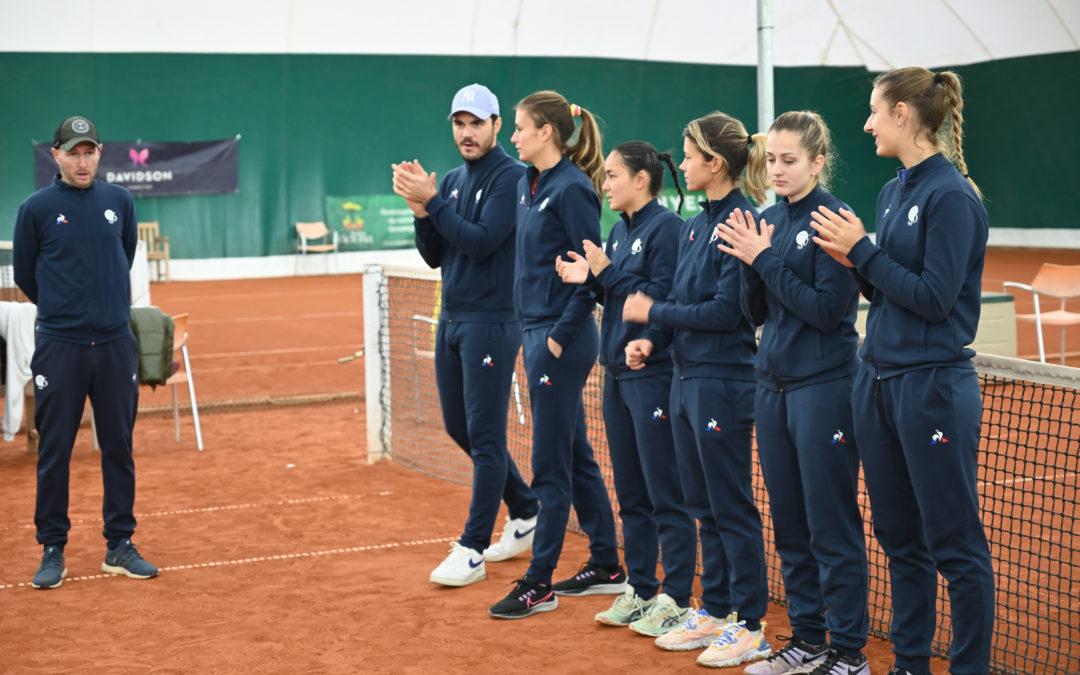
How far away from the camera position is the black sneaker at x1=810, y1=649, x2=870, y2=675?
13.4 ft

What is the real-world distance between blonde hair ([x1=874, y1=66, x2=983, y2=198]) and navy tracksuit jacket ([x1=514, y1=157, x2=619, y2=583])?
1.59 meters

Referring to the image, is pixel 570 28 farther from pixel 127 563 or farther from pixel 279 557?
pixel 127 563

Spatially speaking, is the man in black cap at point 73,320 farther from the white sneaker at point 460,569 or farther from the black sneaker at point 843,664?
the black sneaker at point 843,664

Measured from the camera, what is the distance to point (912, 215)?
12.1 feet

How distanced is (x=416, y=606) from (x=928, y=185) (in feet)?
9.39

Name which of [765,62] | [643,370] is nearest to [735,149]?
[643,370]

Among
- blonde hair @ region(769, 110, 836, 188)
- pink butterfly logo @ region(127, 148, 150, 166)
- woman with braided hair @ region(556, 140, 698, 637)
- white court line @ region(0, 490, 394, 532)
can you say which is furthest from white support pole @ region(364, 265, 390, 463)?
pink butterfly logo @ region(127, 148, 150, 166)

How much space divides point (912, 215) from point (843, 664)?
1.46 metres

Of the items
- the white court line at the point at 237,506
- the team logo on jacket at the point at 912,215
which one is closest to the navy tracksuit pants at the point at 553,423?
the team logo on jacket at the point at 912,215

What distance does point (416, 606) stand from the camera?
5406 mm

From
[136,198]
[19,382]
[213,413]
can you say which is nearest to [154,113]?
[136,198]

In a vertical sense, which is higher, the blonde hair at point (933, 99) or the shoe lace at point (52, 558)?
the blonde hair at point (933, 99)

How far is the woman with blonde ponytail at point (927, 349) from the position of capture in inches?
142

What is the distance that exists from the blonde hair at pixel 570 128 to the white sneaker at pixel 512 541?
6.00 ft
